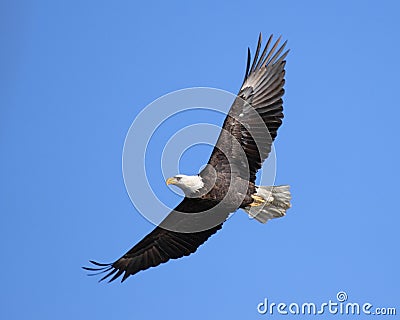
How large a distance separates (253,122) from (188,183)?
4.23ft

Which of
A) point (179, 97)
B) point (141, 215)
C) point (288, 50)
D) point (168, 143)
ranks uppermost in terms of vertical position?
point (288, 50)

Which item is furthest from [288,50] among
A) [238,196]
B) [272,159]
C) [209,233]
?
[209,233]

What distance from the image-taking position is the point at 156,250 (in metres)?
10.4

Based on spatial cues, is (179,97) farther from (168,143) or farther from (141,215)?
(141,215)

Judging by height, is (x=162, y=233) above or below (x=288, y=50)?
below

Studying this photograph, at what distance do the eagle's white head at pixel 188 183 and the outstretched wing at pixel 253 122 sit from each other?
36 centimetres

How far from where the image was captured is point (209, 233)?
10070mm

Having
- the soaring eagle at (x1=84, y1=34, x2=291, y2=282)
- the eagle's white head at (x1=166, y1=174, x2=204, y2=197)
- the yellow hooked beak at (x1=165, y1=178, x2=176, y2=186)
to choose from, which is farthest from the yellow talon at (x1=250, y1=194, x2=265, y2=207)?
the yellow hooked beak at (x1=165, y1=178, x2=176, y2=186)

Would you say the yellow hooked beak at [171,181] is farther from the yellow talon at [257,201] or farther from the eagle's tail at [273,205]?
the eagle's tail at [273,205]

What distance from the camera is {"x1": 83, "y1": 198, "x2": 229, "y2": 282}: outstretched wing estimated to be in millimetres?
10211

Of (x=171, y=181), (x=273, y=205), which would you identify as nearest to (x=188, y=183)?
(x=171, y=181)

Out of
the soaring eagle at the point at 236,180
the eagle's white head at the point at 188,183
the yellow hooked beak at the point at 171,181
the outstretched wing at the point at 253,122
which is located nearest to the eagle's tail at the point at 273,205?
the soaring eagle at the point at 236,180

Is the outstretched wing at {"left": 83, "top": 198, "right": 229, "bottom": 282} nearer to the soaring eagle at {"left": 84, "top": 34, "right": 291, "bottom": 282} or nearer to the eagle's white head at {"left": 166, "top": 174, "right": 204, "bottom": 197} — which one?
the soaring eagle at {"left": 84, "top": 34, "right": 291, "bottom": 282}

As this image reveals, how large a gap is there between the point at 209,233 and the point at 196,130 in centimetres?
172
